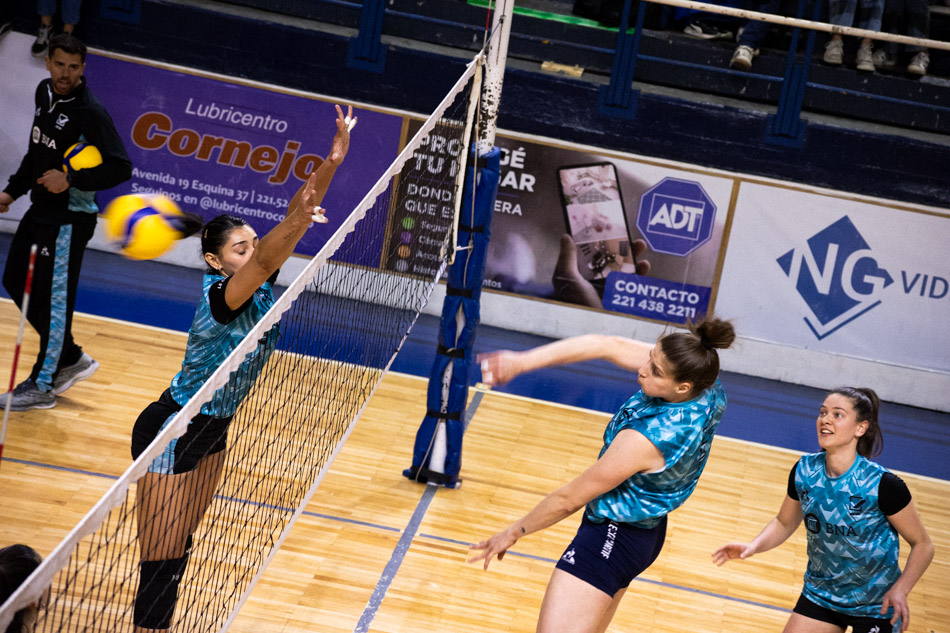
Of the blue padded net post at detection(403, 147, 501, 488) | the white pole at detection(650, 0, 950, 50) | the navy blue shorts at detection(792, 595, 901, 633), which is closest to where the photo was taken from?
the navy blue shorts at detection(792, 595, 901, 633)

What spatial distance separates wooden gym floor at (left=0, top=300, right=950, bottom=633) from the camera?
4820 mm

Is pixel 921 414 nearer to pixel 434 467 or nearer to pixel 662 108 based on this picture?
pixel 662 108

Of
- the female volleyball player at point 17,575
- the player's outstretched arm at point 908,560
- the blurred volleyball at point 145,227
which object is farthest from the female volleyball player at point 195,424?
the player's outstretched arm at point 908,560

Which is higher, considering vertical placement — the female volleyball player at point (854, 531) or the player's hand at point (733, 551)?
the female volleyball player at point (854, 531)

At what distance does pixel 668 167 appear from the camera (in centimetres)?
1059

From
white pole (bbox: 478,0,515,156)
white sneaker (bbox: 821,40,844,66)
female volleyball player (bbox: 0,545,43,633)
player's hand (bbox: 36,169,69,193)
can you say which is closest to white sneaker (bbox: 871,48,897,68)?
white sneaker (bbox: 821,40,844,66)

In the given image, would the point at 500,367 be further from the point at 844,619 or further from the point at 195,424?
the point at 844,619

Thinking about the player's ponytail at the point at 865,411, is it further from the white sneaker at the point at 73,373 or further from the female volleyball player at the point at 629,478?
the white sneaker at the point at 73,373

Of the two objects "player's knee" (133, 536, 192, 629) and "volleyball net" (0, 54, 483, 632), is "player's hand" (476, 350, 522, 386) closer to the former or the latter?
"volleyball net" (0, 54, 483, 632)

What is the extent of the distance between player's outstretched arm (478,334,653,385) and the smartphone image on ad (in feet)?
23.5

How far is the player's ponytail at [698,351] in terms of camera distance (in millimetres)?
3260

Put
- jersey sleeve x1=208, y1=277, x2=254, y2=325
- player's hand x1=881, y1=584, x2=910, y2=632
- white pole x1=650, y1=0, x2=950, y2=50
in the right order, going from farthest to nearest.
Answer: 1. white pole x1=650, y1=0, x2=950, y2=50
2. player's hand x1=881, y1=584, x2=910, y2=632
3. jersey sleeve x1=208, y1=277, x2=254, y2=325

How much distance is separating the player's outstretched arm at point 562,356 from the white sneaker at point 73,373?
436cm

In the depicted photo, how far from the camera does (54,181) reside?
18.9ft
